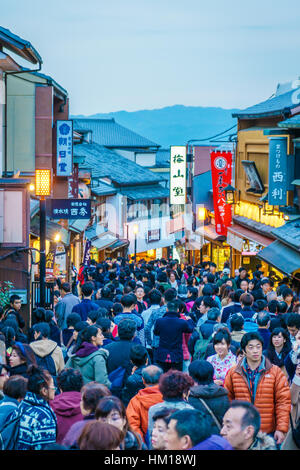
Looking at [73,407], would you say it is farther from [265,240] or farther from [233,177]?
[233,177]

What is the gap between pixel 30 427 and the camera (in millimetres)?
5660

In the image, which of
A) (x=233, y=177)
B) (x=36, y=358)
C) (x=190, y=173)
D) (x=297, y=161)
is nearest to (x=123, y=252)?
(x=190, y=173)

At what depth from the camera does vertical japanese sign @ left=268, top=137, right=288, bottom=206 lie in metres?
23.5

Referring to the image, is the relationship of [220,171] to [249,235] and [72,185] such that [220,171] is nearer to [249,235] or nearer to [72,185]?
[249,235]

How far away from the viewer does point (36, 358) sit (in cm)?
855

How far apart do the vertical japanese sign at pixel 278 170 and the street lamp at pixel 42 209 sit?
29.1 ft

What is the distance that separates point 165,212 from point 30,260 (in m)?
36.1

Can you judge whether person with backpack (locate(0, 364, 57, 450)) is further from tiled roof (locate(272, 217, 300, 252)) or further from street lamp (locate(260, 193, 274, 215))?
street lamp (locate(260, 193, 274, 215))

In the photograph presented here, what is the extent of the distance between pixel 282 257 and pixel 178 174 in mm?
22017

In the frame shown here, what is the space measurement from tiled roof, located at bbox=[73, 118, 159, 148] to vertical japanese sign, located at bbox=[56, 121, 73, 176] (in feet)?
110

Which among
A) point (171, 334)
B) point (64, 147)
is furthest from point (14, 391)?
point (64, 147)

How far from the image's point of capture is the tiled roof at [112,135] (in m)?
59.0

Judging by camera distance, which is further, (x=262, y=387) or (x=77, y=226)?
(x=77, y=226)

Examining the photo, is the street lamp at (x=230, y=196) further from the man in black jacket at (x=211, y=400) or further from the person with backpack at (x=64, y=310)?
the man in black jacket at (x=211, y=400)
